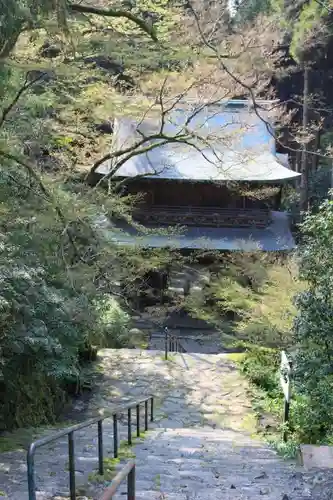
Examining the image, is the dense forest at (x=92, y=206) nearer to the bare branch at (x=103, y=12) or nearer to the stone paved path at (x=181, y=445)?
the bare branch at (x=103, y=12)

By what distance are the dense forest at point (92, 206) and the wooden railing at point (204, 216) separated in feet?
10.6

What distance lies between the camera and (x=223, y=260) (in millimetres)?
16531

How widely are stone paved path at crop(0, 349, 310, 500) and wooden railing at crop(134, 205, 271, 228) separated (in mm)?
6359

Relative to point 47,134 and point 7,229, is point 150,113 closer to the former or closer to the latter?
point 47,134

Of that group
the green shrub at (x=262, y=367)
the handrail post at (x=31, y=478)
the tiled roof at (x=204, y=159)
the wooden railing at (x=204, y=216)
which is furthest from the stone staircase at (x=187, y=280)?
the handrail post at (x=31, y=478)

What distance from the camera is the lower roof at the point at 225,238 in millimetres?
15565

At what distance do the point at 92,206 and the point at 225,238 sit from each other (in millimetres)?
8059

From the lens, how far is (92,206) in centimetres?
1033

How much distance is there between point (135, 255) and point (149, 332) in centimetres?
489

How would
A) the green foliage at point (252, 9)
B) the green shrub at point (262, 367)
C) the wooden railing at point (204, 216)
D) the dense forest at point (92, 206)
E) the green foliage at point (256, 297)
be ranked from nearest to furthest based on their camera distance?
the dense forest at point (92, 206), the green foliage at point (256, 297), the green shrub at point (262, 367), the wooden railing at point (204, 216), the green foliage at point (252, 9)

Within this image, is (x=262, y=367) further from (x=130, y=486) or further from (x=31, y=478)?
(x=130, y=486)

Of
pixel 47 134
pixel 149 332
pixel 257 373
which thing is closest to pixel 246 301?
pixel 257 373

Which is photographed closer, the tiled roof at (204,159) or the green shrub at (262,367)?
the green shrub at (262,367)

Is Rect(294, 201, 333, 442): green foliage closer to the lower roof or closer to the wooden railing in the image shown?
the lower roof
